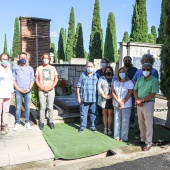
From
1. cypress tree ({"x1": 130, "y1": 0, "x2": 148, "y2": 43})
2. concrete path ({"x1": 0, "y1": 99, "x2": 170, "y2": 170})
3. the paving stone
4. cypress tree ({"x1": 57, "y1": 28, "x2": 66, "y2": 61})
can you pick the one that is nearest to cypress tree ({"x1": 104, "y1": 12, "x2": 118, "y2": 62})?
cypress tree ({"x1": 130, "y1": 0, "x2": 148, "y2": 43})

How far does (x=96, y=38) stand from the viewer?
114ft

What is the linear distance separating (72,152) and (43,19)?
601 cm

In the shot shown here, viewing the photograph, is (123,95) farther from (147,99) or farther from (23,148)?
(23,148)

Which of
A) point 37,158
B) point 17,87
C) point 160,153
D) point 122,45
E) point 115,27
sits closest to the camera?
point 37,158

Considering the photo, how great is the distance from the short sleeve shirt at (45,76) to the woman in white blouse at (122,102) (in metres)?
1.69

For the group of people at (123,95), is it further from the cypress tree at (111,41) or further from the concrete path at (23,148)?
the cypress tree at (111,41)

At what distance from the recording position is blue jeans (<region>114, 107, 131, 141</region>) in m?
4.82

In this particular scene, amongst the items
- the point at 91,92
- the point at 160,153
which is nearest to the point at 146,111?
the point at 160,153

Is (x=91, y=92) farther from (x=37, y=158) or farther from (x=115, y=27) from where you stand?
(x=115, y=27)

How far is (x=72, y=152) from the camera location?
4.10 metres

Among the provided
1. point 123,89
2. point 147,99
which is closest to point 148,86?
point 147,99

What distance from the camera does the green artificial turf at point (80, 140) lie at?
13.5ft

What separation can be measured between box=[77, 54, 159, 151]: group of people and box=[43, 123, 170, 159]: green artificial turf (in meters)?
0.26

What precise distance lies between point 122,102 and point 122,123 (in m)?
0.50
